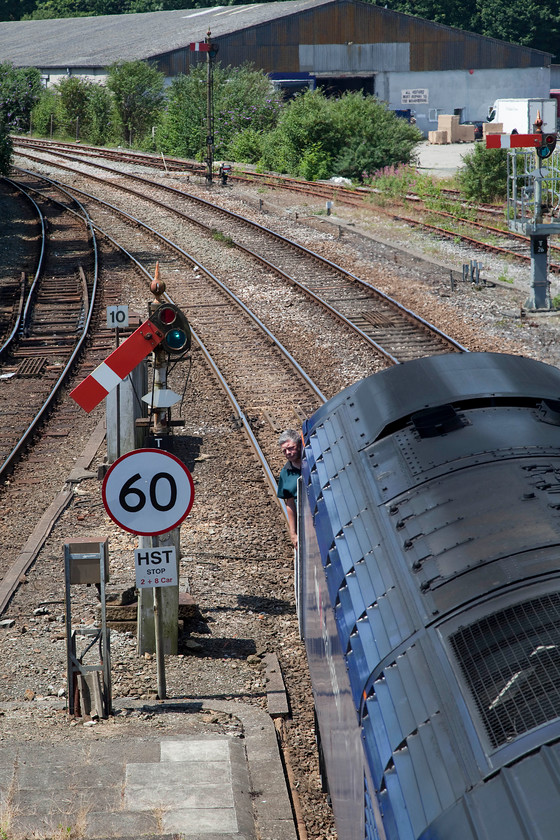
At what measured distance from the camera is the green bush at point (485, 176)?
91.9 feet

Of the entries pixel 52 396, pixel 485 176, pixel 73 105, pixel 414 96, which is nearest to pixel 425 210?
pixel 485 176

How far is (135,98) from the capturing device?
5153cm

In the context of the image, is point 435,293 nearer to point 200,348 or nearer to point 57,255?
point 200,348

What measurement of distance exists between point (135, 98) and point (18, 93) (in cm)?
702

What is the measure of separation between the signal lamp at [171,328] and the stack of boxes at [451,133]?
5142 centimetres

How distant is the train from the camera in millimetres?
2521

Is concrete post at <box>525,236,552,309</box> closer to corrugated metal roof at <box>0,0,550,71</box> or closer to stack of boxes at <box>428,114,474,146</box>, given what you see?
stack of boxes at <box>428,114,474,146</box>

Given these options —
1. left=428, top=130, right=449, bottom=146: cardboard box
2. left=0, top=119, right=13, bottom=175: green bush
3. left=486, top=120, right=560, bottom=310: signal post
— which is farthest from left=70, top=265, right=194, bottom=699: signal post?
left=428, top=130, right=449, bottom=146: cardboard box

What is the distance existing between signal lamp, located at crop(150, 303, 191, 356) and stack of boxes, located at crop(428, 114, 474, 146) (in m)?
51.4

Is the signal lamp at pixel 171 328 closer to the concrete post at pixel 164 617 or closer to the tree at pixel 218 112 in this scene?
the concrete post at pixel 164 617

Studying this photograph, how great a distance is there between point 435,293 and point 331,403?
13.6 meters

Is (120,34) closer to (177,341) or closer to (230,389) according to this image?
(230,389)

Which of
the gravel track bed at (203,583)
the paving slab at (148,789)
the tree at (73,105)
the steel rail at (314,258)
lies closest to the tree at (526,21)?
the tree at (73,105)

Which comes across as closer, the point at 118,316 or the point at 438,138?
the point at 118,316
